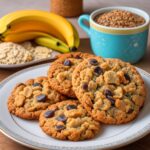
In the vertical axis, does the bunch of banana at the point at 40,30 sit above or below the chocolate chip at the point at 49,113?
below

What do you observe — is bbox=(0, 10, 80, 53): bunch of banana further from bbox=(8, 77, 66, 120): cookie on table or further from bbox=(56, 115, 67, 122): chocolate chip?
bbox=(56, 115, 67, 122): chocolate chip

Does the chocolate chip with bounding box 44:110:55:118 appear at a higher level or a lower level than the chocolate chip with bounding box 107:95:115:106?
lower

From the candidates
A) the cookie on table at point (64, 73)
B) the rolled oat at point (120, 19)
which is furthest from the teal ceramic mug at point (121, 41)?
the cookie on table at point (64, 73)

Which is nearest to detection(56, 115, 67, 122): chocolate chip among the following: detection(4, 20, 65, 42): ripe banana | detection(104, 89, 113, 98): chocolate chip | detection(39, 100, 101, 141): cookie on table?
detection(39, 100, 101, 141): cookie on table

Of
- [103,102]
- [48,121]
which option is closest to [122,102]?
[103,102]

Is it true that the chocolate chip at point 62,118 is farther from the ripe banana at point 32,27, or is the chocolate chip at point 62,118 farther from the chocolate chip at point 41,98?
the ripe banana at point 32,27

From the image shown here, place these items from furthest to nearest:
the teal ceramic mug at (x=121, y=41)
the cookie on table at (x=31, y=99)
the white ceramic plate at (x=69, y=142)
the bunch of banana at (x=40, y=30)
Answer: the bunch of banana at (x=40, y=30), the teal ceramic mug at (x=121, y=41), the cookie on table at (x=31, y=99), the white ceramic plate at (x=69, y=142)
